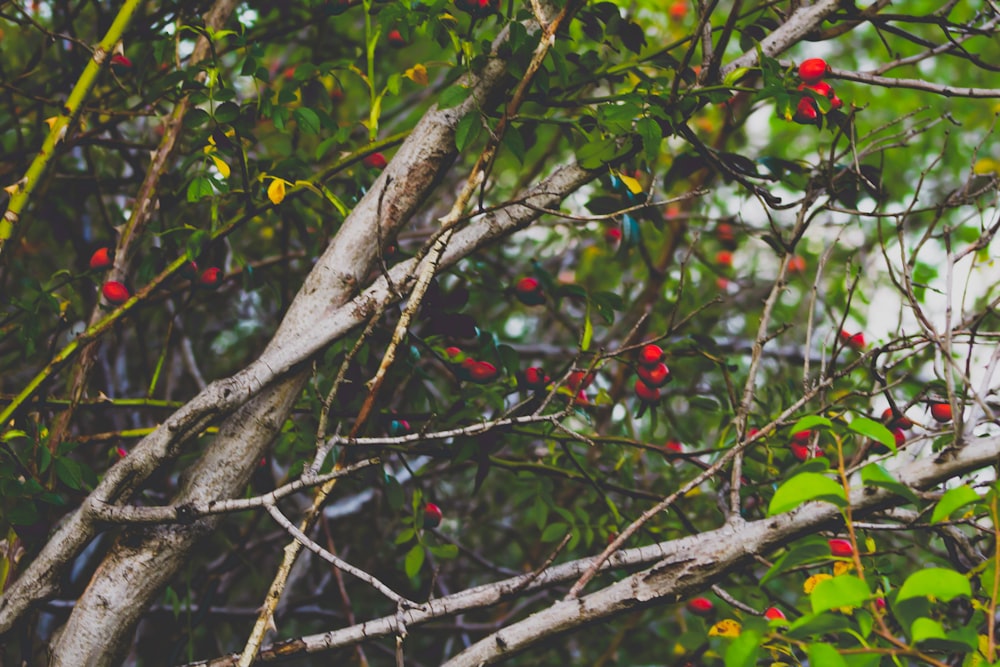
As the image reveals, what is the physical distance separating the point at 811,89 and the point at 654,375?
68 centimetres

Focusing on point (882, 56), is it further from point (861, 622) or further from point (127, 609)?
point (127, 609)

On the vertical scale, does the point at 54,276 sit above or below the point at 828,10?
below

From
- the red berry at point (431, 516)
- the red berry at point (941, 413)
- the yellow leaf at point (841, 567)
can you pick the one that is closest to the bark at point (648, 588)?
the yellow leaf at point (841, 567)

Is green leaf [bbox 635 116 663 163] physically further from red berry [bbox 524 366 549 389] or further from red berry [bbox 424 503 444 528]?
red berry [bbox 424 503 444 528]

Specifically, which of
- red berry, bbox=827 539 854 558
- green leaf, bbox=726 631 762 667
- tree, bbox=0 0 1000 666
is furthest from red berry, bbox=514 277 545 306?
green leaf, bbox=726 631 762 667

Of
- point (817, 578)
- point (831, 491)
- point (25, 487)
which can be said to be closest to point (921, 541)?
point (817, 578)

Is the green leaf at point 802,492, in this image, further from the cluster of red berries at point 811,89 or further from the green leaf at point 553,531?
the green leaf at point 553,531

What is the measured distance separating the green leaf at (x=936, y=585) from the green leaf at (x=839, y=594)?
0.04 meters

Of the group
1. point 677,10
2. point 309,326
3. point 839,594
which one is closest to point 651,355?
point 309,326

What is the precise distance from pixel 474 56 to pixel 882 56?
13.1 feet

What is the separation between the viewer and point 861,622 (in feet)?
3.23

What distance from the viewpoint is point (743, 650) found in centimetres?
95

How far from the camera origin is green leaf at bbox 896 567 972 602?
0.84 m

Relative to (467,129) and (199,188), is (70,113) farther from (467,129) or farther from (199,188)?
(467,129)
